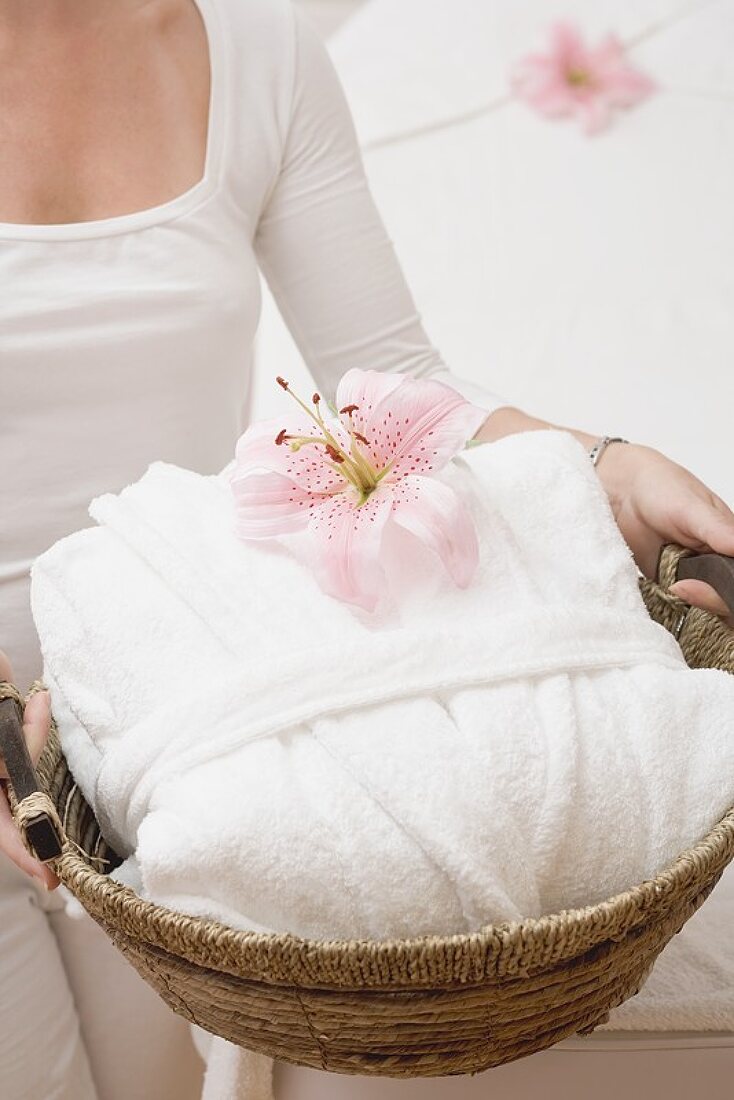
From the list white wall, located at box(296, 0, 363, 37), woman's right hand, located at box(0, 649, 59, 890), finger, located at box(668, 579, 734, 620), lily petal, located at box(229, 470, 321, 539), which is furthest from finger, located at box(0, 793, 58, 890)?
white wall, located at box(296, 0, 363, 37)

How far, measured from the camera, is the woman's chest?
90 centimetres

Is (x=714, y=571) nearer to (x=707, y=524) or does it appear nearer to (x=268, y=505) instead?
(x=707, y=524)

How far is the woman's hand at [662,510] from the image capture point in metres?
0.73

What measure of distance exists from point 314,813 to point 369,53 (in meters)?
1.85

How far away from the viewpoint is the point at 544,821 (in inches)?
20.7

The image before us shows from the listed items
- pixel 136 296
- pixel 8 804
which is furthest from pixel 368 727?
pixel 136 296

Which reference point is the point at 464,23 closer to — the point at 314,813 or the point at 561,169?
the point at 561,169

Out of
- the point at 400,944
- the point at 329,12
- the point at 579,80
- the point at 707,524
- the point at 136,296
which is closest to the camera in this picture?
the point at 400,944

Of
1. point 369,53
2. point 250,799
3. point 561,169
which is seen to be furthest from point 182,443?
point 369,53

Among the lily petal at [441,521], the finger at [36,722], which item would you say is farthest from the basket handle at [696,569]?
the finger at [36,722]

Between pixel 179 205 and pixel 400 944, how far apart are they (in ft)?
2.16

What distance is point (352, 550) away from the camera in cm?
58

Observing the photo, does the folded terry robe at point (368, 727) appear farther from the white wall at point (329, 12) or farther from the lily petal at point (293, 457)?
the white wall at point (329, 12)

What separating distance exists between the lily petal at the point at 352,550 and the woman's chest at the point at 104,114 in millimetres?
444
